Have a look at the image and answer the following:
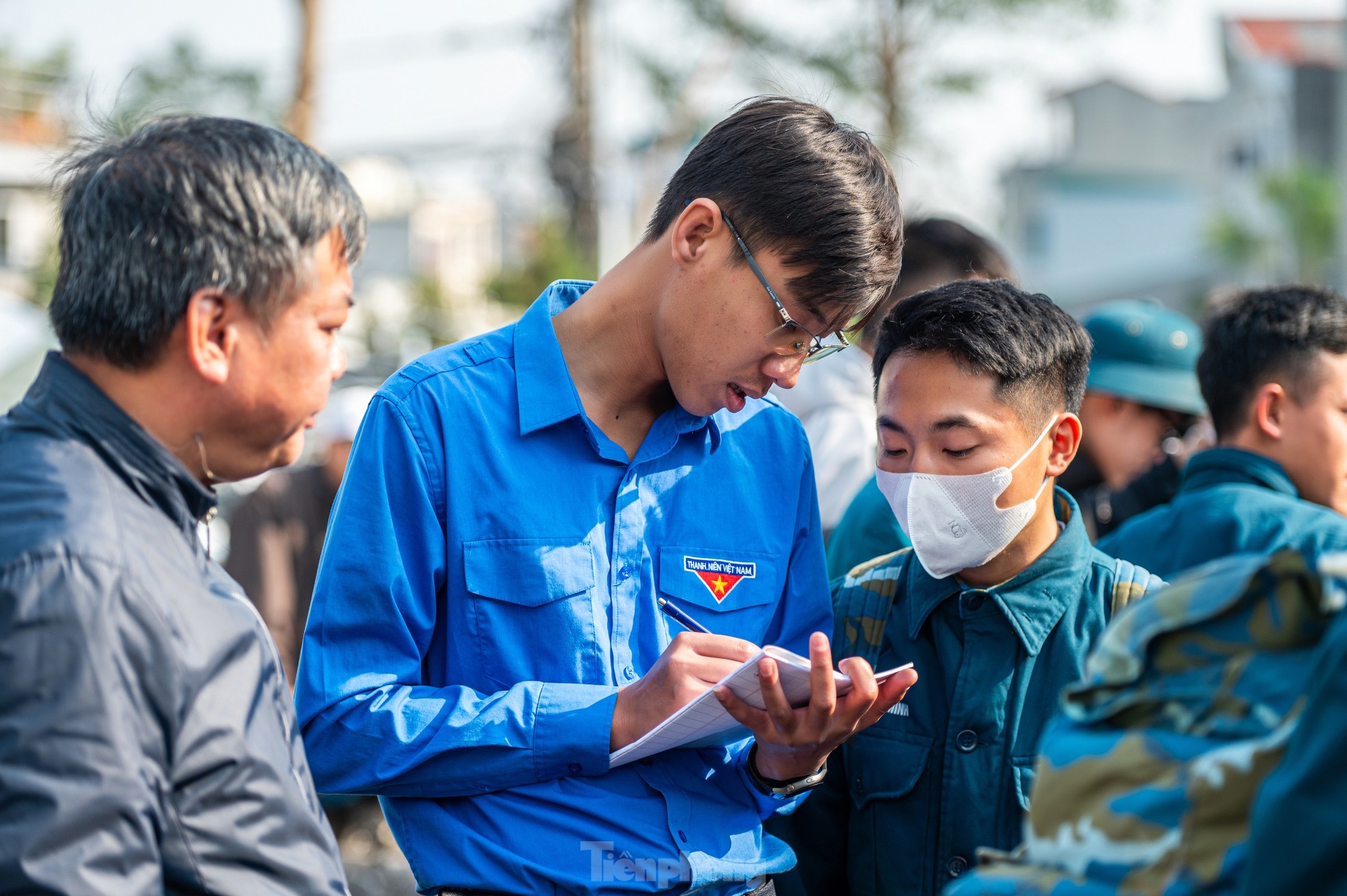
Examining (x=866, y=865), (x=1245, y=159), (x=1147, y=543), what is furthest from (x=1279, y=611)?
(x=1245, y=159)

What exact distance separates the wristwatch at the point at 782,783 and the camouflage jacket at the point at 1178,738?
0.85 m

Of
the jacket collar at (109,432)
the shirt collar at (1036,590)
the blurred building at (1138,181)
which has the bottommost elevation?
the blurred building at (1138,181)

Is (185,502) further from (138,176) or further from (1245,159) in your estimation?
(1245,159)

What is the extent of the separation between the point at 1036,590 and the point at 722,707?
29.4 inches

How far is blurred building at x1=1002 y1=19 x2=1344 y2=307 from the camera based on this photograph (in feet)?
124

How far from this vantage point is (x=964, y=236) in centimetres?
371

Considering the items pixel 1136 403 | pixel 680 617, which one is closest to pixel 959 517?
pixel 680 617

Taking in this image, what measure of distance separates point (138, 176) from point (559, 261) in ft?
46.7

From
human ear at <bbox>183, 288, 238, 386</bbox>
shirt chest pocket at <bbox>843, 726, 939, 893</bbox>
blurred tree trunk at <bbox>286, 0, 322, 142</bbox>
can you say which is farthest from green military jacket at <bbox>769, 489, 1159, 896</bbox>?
blurred tree trunk at <bbox>286, 0, 322, 142</bbox>

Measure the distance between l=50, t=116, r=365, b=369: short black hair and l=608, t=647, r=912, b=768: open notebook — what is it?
829mm

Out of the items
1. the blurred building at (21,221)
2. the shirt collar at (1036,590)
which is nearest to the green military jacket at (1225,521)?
the shirt collar at (1036,590)

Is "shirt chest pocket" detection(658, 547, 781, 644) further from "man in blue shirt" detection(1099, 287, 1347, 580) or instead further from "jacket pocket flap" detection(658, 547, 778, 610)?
"man in blue shirt" detection(1099, 287, 1347, 580)

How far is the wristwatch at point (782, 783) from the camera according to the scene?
2.17 metres

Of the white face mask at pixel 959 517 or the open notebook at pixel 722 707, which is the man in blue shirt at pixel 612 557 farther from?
the white face mask at pixel 959 517
